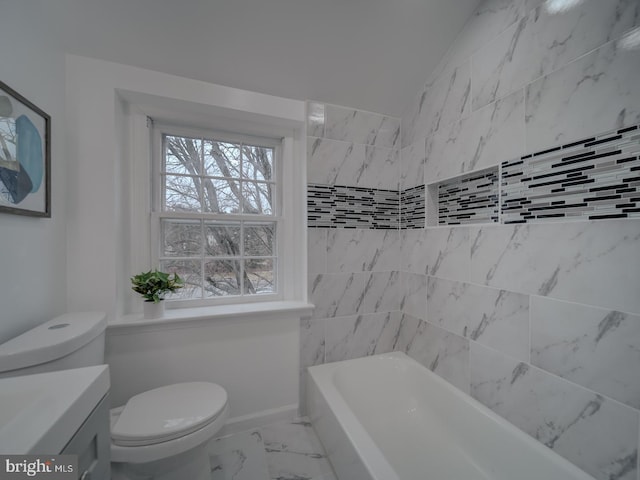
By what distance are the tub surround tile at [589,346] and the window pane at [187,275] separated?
190 centimetres

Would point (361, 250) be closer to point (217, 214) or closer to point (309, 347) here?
point (309, 347)

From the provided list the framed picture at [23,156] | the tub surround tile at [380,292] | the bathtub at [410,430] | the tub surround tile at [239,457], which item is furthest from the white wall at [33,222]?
the tub surround tile at [380,292]

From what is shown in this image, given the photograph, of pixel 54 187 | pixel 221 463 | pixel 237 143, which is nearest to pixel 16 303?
pixel 54 187

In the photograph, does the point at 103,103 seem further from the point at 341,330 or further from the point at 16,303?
the point at 341,330

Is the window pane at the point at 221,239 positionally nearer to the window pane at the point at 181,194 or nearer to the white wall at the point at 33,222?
the window pane at the point at 181,194

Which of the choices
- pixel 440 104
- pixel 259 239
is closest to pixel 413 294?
pixel 259 239

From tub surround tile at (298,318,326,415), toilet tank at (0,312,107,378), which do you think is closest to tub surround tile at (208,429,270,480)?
tub surround tile at (298,318,326,415)

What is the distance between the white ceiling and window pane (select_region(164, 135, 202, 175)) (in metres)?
0.40

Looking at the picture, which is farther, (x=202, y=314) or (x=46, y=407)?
→ (x=202, y=314)

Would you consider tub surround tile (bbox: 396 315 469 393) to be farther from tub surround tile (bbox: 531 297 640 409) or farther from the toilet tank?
the toilet tank

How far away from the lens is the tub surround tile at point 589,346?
89 cm

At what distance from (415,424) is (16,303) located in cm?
210

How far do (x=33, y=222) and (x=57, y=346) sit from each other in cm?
58

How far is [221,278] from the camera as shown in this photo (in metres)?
1.78
